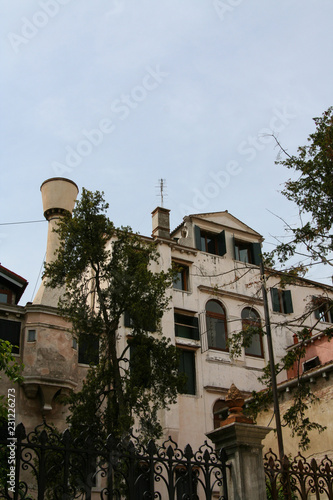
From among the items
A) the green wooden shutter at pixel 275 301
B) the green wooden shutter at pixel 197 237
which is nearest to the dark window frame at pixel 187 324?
the green wooden shutter at pixel 197 237

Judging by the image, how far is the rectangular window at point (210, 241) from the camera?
29.7 metres

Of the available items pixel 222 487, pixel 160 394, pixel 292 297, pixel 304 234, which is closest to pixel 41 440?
pixel 222 487

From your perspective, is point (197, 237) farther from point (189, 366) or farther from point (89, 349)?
point (89, 349)

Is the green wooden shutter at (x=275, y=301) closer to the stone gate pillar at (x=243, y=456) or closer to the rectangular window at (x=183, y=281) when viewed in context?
the rectangular window at (x=183, y=281)

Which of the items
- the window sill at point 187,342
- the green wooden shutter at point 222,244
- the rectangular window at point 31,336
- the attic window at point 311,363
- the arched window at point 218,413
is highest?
the green wooden shutter at point 222,244

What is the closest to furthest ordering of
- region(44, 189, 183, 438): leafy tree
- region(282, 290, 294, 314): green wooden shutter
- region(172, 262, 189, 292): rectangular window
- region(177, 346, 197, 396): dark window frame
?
region(44, 189, 183, 438): leafy tree < region(177, 346, 197, 396): dark window frame < region(172, 262, 189, 292): rectangular window < region(282, 290, 294, 314): green wooden shutter

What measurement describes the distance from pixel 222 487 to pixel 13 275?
655 inches

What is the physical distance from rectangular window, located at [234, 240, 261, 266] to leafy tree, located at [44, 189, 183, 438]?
39.8 feet

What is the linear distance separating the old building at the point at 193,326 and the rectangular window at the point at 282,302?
5 centimetres

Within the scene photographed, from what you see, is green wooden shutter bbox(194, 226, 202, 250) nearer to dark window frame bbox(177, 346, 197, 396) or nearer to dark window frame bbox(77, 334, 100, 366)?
dark window frame bbox(177, 346, 197, 396)

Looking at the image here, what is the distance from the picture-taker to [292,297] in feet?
103

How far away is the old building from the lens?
70.6ft

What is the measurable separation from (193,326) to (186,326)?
0.34 metres

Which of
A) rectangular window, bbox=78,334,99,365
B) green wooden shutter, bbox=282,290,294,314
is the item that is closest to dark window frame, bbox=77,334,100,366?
rectangular window, bbox=78,334,99,365
